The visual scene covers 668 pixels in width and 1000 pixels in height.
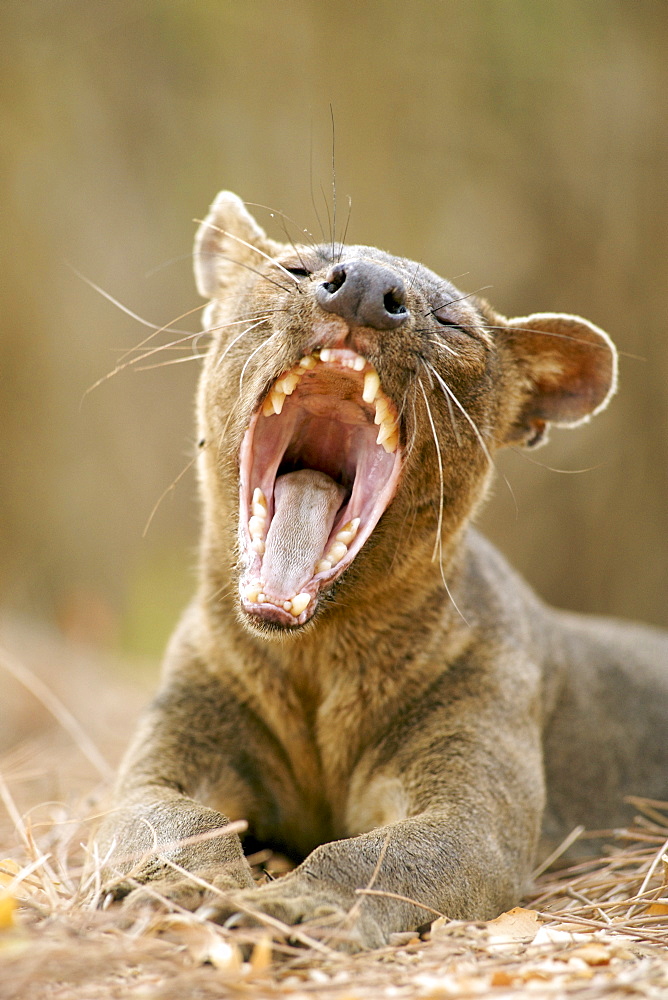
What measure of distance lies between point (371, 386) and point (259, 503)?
58 centimetres

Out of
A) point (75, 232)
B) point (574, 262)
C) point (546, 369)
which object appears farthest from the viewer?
point (75, 232)

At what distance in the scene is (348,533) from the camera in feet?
11.2

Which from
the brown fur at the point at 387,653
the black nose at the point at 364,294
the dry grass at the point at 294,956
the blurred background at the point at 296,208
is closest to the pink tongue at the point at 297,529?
the brown fur at the point at 387,653

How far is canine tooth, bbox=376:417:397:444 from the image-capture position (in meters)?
3.37

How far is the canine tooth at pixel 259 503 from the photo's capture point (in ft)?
11.3

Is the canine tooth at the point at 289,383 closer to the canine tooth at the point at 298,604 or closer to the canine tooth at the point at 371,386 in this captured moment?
the canine tooth at the point at 371,386

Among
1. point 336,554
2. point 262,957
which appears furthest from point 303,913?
point 336,554

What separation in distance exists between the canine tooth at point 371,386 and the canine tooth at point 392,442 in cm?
18

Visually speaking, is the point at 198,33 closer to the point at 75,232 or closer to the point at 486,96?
the point at 75,232

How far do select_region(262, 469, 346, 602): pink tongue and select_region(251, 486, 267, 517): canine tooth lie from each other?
0.18ft

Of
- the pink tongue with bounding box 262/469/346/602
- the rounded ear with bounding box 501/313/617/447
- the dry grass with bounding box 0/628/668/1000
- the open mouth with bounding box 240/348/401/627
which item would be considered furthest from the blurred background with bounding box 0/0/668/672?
the dry grass with bounding box 0/628/668/1000

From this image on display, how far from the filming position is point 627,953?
2.62 m

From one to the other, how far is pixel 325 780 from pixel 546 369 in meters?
1.86

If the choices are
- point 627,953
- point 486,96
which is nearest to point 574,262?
point 486,96
